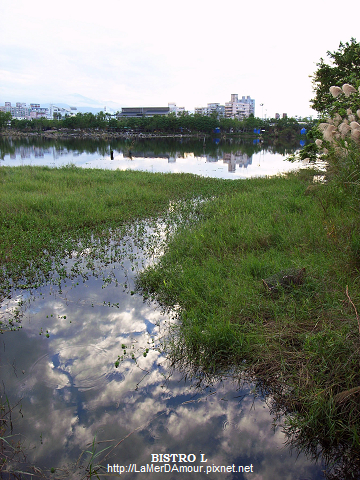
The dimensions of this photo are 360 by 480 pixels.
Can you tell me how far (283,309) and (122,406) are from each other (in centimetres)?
211

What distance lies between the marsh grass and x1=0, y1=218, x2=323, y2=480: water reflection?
272 mm

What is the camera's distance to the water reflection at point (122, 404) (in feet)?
9.17

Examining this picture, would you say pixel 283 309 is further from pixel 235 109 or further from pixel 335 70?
pixel 235 109

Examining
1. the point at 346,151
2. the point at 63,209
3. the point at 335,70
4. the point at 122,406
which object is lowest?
the point at 122,406

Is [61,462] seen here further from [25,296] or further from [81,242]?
[81,242]

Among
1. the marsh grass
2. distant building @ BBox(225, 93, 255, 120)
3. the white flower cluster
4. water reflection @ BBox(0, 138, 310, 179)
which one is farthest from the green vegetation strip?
distant building @ BBox(225, 93, 255, 120)

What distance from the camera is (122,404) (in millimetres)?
3299

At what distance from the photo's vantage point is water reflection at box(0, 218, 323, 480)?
9.17 ft

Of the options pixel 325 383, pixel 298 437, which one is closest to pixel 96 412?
pixel 298 437

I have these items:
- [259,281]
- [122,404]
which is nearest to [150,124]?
[259,281]

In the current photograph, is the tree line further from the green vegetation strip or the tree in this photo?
the green vegetation strip

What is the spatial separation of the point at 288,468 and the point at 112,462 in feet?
4.70

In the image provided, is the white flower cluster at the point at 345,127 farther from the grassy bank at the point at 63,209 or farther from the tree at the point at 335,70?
the tree at the point at 335,70

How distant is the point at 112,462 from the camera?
274cm
